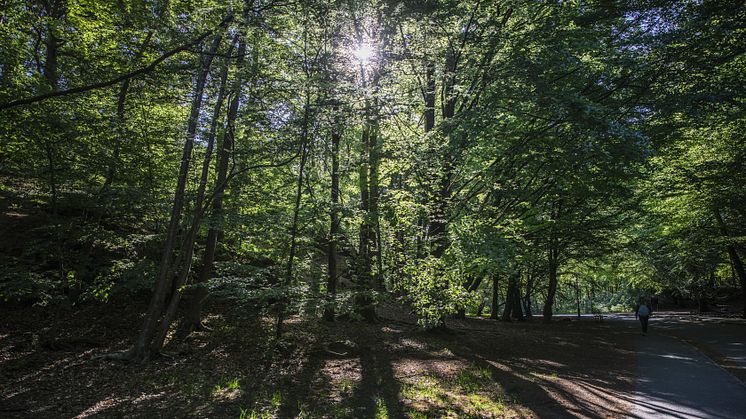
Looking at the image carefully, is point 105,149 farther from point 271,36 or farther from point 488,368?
point 488,368

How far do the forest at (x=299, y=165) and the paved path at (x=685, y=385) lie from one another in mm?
1023

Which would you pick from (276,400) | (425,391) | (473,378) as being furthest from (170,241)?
(473,378)

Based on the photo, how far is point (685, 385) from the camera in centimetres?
884

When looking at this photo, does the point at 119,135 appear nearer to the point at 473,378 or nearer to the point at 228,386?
the point at 228,386

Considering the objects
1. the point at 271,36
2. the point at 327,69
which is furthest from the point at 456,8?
the point at 271,36

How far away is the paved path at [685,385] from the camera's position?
7.13 meters

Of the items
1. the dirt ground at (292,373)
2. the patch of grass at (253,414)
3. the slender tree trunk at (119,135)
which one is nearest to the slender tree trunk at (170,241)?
the dirt ground at (292,373)

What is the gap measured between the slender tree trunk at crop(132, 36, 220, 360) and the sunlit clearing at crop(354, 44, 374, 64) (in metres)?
4.90

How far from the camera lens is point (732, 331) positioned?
58.0ft

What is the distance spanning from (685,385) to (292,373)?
9211 mm

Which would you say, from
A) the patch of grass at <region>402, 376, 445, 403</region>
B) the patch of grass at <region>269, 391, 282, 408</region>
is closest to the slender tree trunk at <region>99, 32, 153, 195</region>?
the patch of grass at <region>269, 391, 282, 408</region>

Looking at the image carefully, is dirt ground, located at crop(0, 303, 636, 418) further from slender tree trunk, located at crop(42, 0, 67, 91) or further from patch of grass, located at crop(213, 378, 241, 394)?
slender tree trunk, located at crop(42, 0, 67, 91)

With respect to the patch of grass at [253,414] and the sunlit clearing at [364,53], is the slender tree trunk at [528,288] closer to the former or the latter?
the sunlit clearing at [364,53]

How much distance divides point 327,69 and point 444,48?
483cm
